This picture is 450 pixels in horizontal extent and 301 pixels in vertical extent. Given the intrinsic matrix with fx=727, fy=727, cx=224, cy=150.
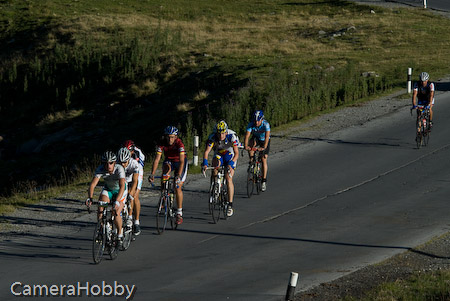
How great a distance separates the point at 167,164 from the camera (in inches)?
571

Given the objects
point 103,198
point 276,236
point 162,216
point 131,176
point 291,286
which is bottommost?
point 276,236

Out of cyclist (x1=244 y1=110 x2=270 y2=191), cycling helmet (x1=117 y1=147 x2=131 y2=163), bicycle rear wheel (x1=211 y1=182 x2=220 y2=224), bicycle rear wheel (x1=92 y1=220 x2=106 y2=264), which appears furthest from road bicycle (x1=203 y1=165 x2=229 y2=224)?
bicycle rear wheel (x1=92 y1=220 x2=106 y2=264)

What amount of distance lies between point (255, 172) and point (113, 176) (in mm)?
5481

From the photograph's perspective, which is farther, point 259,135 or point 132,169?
point 259,135

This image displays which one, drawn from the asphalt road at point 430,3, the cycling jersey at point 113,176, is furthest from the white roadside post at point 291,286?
the asphalt road at point 430,3

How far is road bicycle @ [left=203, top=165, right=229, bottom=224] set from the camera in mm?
14984

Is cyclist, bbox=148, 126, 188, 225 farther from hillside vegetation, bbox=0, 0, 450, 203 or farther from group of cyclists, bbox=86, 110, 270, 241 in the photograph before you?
hillside vegetation, bbox=0, 0, 450, 203

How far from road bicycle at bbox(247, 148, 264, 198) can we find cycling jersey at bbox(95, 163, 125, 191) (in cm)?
501

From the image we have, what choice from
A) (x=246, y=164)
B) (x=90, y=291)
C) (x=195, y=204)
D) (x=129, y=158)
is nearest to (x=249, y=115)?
(x=246, y=164)

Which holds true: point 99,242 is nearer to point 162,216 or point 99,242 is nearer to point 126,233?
point 126,233

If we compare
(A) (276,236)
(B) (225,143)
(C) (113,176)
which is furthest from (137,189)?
(A) (276,236)

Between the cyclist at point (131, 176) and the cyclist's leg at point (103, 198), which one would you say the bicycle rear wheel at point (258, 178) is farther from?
the cyclist's leg at point (103, 198)

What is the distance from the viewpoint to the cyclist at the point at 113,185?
40.1ft

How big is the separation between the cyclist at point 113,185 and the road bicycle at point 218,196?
2769 millimetres
